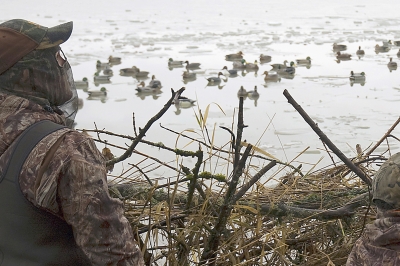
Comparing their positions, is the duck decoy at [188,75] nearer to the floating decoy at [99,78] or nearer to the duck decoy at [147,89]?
the duck decoy at [147,89]

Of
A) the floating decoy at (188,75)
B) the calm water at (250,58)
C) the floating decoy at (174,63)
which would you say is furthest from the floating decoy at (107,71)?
the floating decoy at (188,75)

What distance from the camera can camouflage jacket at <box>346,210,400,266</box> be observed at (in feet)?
6.23

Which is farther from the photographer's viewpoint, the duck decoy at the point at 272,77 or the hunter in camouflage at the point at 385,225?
the duck decoy at the point at 272,77

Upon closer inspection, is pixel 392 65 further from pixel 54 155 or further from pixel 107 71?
pixel 54 155

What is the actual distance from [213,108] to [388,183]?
7338 mm

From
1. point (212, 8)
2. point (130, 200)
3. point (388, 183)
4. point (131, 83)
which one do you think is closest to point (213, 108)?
point (131, 83)

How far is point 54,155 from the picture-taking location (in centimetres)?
171

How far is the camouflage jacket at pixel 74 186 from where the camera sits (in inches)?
67.5

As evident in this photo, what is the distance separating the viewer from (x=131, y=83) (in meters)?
12.2

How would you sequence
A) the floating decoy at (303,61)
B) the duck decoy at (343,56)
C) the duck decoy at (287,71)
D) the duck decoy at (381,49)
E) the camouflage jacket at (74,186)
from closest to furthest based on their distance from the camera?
1. the camouflage jacket at (74,186)
2. the duck decoy at (287,71)
3. the floating decoy at (303,61)
4. the duck decoy at (343,56)
5. the duck decoy at (381,49)

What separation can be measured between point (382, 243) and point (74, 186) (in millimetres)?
887

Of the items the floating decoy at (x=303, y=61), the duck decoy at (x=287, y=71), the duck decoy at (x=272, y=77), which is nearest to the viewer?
the duck decoy at (x=272, y=77)

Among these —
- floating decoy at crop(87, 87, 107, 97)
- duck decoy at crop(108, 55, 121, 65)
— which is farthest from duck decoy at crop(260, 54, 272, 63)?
floating decoy at crop(87, 87, 107, 97)

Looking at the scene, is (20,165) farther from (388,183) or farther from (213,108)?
(213,108)
